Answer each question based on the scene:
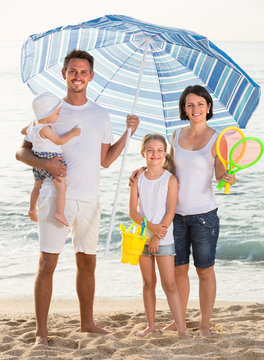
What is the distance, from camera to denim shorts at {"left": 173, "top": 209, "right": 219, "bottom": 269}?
373 cm

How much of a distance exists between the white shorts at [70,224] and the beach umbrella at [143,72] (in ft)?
2.80

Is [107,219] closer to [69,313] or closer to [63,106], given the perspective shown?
[69,313]

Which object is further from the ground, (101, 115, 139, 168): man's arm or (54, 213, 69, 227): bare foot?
(101, 115, 139, 168): man's arm

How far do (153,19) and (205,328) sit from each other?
38.2 meters

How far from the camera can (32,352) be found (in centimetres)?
358

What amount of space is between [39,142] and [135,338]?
1483mm

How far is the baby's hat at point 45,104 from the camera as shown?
357cm

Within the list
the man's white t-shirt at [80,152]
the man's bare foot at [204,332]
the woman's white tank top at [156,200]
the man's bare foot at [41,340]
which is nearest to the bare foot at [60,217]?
the man's white t-shirt at [80,152]

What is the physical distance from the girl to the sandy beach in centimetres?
26

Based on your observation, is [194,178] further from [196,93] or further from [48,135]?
[48,135]

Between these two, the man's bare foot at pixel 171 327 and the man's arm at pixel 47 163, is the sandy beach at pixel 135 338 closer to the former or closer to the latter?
the man's bare foot at pixel 171 327

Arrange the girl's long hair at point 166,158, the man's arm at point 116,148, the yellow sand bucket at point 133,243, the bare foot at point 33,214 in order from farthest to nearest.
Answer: the bare foot at point 33,214
the man's arm at point 116,148
the girl's long hair at point 166,158
the yellow sand bucket at point 133,243

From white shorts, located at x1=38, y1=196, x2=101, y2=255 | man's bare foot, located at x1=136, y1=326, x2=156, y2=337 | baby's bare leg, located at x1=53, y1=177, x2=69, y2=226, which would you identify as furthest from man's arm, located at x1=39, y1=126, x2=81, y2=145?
man's bare foot, located at x1=136, y1=326, x2=156, y2=337

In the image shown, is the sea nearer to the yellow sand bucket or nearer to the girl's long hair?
the yellow sand bucket
